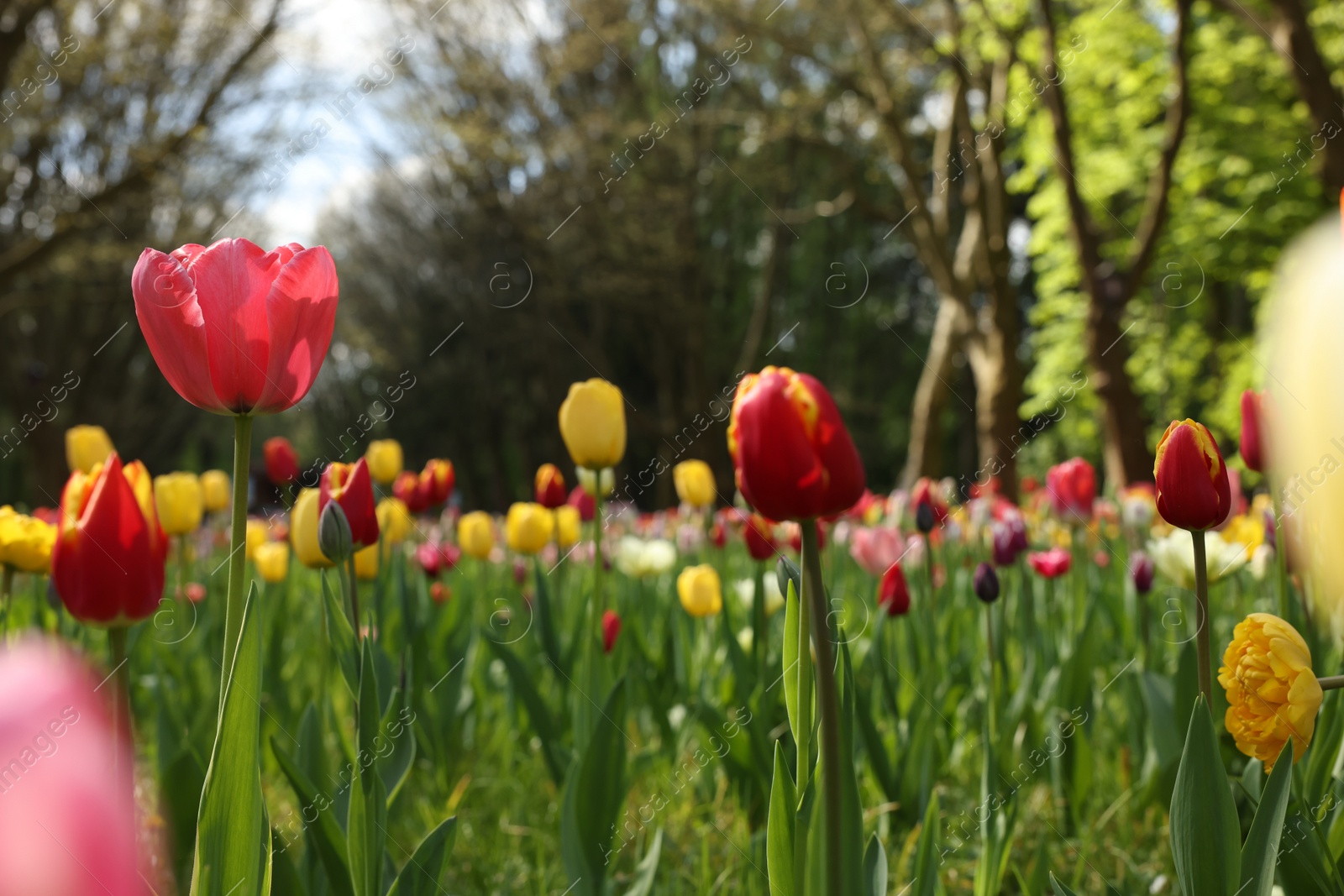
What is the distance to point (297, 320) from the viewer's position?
0.88 meters

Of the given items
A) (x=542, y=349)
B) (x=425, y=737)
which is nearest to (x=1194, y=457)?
(x=425, y=737)

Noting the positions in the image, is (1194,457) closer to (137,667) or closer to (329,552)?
(329,552)

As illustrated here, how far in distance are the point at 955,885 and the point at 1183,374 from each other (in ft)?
35.9

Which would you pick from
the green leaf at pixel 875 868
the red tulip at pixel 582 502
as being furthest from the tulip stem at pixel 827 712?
the red tulip at pixel 582 502

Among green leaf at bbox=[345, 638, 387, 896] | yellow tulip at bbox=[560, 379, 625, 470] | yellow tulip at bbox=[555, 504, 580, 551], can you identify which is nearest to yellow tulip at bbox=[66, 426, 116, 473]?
yellow tulip at bbox=[555, 504, 580, 551]

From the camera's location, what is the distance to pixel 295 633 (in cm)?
298

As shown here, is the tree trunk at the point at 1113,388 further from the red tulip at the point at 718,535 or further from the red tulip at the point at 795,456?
the red tulip at the point at 795,456

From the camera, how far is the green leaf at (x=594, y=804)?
1216 mm

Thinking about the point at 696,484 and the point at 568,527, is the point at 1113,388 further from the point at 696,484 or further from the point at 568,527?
the point at 568,527

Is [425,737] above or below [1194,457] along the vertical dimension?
Result: below

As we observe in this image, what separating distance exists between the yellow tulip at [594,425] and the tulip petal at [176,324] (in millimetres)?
977

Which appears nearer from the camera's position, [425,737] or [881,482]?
[425,737]

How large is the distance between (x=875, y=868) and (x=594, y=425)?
109 centimetres

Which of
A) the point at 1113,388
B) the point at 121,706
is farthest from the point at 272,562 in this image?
the point at 1113,388
